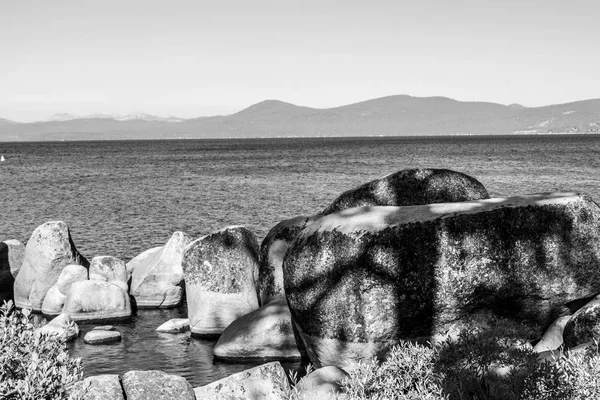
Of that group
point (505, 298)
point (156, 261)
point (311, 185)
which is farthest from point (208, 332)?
point (311, 185)

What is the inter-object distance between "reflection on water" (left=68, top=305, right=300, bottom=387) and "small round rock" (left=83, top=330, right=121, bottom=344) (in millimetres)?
176

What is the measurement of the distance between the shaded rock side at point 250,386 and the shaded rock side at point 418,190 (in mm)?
6193

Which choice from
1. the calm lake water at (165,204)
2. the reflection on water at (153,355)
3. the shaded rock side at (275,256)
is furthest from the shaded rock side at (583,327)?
the calm lake water at (165,204)

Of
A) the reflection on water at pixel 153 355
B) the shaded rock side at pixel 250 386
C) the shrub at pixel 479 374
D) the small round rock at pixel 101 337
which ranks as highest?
the shrub at pixel 479 374

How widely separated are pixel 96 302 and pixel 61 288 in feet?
6.36

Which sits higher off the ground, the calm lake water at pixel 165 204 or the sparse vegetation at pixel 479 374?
the sparse vegetation at pixel 479 374

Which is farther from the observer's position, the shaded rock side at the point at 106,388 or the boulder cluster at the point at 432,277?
the boulder cluster at the point at 432,277

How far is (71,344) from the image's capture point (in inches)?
748

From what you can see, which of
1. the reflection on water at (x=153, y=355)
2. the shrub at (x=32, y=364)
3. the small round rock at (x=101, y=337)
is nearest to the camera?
the shrub at (x=32, y=364)

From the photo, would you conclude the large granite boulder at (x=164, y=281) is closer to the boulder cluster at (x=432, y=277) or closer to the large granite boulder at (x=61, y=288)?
the large granite boulder at (x=61, y=288)

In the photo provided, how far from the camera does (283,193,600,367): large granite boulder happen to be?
1371 cm

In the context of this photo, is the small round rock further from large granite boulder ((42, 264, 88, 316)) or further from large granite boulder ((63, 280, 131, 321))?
large granite boulder ((42, 264, 88, 316))

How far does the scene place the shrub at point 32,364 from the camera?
6.72 m

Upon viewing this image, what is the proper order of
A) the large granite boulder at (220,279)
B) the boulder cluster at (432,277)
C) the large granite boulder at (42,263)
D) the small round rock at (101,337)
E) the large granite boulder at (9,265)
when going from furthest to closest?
the large granite boulder at (9,265) < the large granite boulder at (42,263) < the large granite boulder at (220,279) < the small round rock at (101,337) < the boulder cluster at (432,277)
